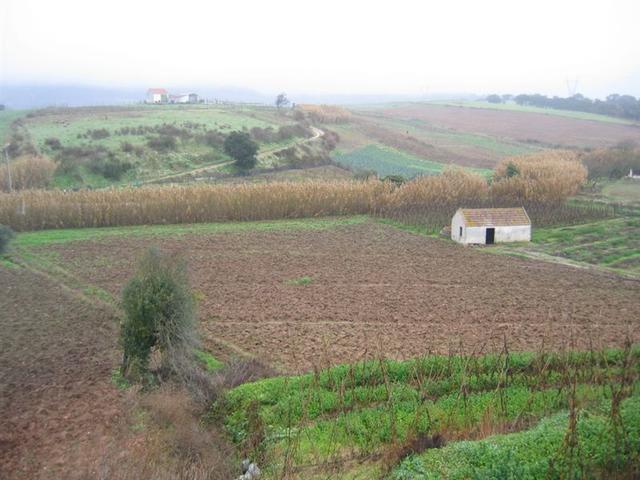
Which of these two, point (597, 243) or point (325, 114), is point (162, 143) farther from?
point (325, 114)

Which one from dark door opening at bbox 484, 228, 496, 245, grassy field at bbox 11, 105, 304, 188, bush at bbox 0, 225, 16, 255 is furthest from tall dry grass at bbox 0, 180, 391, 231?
grassy field at bbox 11, 105, 304, 188

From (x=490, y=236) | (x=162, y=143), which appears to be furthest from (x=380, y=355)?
(x=162, y=143)

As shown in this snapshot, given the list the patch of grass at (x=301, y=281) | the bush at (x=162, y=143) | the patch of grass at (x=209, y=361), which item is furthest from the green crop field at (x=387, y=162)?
the patch of grass at (x=209, y=361)

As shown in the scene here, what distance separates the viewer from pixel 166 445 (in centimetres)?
1002

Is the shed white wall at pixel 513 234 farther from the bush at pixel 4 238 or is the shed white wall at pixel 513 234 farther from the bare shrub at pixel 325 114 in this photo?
the bare shrub at pixel 325 114

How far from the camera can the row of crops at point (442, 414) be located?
8477 mm

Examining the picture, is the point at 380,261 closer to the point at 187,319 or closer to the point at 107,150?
the point at 187,319

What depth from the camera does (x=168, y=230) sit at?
1092 inches

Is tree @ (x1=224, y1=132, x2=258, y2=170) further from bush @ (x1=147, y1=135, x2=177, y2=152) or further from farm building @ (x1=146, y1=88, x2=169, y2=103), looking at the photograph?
farm building @ (x1=146, y1=88, x2=169, y2=103)

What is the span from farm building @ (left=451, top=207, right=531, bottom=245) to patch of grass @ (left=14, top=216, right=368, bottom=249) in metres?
5.70

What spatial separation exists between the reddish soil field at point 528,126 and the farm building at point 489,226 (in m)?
43.2

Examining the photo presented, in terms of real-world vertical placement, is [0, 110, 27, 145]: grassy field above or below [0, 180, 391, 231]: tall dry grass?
above

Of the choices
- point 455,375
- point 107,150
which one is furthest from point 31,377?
point 107,150

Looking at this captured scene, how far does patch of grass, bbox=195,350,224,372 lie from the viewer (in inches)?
552
